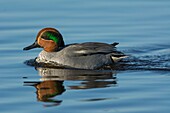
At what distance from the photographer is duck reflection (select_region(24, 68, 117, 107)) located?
12.1 metres

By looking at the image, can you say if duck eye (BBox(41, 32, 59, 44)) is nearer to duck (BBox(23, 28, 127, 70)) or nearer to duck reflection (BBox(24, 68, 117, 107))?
duck (BBox(23, 28, 127, 70))

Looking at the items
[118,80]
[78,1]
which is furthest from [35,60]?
[78,1]

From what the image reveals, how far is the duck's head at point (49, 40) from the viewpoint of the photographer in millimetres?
15148

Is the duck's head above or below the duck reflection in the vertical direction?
above

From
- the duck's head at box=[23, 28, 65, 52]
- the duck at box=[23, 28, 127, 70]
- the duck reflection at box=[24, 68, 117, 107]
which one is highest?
the duck's head at box=[23, 28, 65, 52]

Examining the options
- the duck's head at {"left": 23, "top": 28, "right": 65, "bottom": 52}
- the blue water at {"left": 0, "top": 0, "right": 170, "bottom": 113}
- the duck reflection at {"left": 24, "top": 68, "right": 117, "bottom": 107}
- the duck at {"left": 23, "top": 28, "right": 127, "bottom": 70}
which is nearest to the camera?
the blue water at {"left": 0, "top": 0, "right": 170, "bottom": 113}

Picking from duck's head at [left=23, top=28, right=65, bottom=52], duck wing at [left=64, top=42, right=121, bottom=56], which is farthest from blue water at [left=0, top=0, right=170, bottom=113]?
duck wing at [left=64, top=42, right=121, bottom=56]

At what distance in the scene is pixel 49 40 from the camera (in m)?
15.2

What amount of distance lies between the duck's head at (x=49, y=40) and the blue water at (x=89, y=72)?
413 millimetres

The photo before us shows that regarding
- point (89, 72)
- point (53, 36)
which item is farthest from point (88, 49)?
point (53, 36)

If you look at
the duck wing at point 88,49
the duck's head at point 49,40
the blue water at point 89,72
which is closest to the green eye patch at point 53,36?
the duck's head at point 49,40

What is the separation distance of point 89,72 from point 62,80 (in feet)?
3.53

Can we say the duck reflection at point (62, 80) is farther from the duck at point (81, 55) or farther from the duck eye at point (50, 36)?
the duck eye at point (50, 36)

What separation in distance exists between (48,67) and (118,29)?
3.22m
